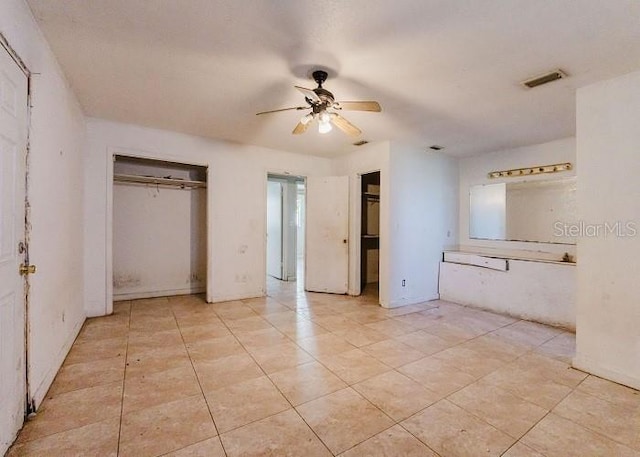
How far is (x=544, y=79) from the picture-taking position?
95.2 inches

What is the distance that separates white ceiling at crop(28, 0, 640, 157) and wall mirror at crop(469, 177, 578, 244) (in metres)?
1.03

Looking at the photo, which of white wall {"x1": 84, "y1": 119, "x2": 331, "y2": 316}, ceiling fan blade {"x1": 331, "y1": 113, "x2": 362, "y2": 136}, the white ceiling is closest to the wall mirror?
the white ceiling

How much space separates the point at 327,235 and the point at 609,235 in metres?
3.51

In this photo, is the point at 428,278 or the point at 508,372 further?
the point at 428,278

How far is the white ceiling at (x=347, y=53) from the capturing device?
5.59 ft

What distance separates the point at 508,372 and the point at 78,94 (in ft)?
15.5

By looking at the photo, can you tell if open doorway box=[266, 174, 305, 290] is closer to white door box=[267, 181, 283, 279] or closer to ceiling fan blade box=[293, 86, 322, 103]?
white door box=[267, 181, 283, 279]

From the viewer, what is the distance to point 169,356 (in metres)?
2.59

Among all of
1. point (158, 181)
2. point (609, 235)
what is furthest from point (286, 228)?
point (609, 235)

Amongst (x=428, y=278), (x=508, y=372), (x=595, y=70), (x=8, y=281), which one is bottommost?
(x=508, y=372)

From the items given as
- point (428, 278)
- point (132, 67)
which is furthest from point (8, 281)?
point (428, 278)

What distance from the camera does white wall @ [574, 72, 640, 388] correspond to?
7.37ft

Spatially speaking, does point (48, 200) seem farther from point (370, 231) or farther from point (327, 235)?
point (370, 231)

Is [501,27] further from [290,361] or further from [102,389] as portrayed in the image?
[102,389]
